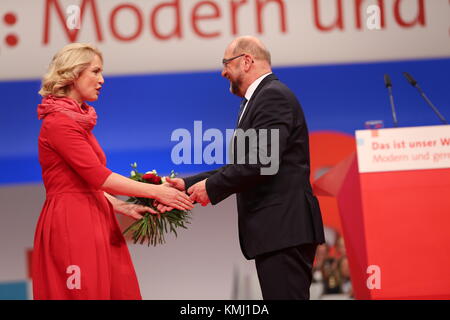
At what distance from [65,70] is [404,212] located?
2.23 m

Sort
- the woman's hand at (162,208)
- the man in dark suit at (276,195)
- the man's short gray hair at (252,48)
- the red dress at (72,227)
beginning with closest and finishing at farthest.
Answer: the red dress at (72,227) → the man in dark suit at (276,195) → the woman's hand at (162,208) → the man's short gray hair at (252,48)

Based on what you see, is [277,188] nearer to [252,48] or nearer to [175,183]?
[175,183]

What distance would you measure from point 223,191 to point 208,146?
162 centimetres

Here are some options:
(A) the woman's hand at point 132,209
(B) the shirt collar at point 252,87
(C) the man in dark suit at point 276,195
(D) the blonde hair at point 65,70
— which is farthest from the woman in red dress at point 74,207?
(B) the shirt collar at point 252,87

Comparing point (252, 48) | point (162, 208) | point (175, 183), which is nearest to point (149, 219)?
point (162, 208)

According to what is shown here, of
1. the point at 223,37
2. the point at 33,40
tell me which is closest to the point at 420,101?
the point at 223,37

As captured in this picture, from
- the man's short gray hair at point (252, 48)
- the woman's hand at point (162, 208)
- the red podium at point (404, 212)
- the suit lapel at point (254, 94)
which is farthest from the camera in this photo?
the red podium at point (404, 212)

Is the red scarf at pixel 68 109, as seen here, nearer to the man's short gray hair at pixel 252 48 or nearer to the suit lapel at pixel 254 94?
the suit lapel at pixel 254 94

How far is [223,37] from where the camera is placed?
5320mm

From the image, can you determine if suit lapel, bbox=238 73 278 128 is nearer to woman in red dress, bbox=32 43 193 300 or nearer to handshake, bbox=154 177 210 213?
handshake, bbox=154 177 210 213

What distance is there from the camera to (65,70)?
355 cm

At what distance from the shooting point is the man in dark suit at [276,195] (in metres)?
3.48

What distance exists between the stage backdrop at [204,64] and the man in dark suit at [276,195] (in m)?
1.73

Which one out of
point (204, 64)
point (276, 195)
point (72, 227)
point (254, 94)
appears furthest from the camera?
point (204, 64)
